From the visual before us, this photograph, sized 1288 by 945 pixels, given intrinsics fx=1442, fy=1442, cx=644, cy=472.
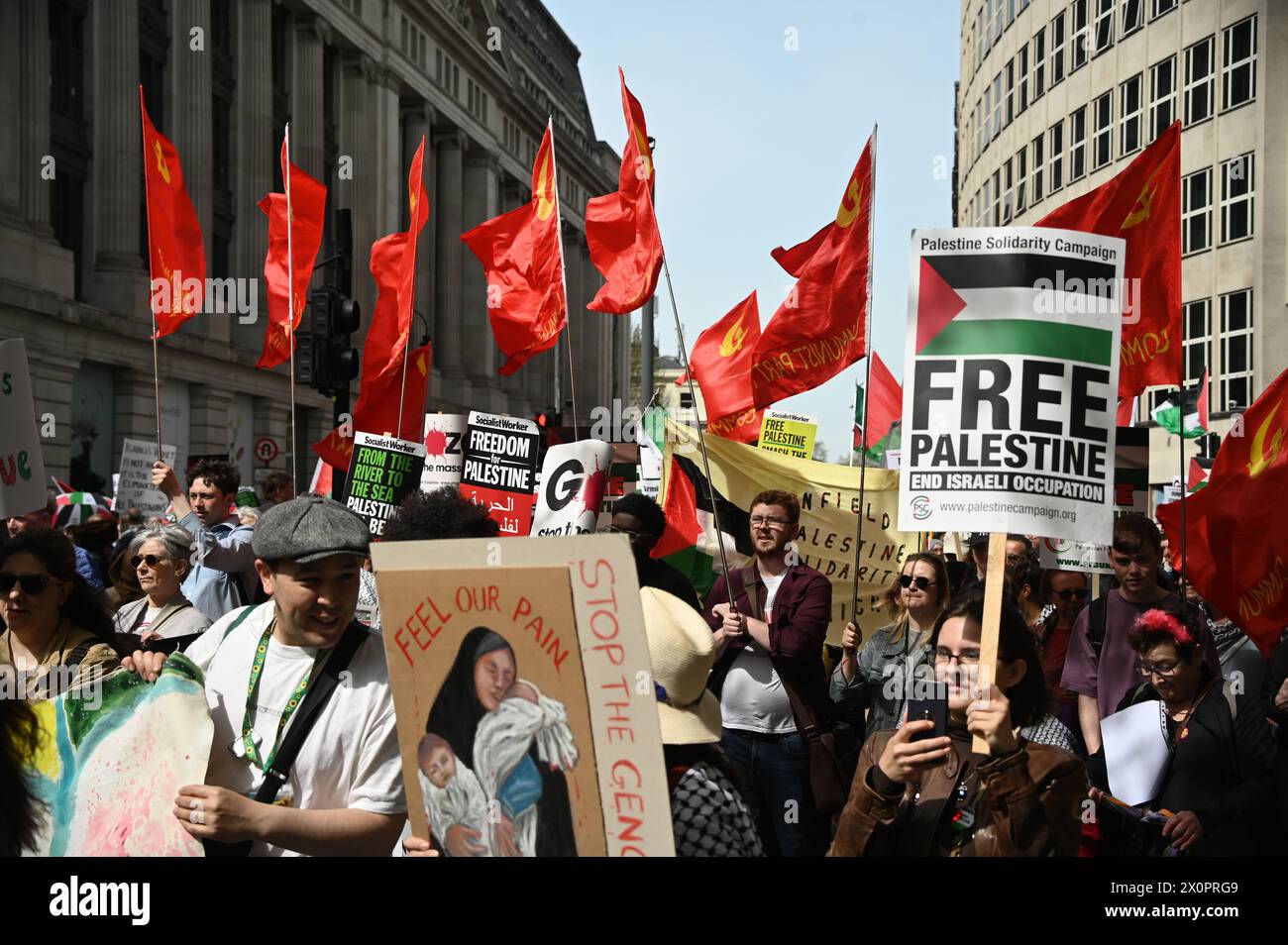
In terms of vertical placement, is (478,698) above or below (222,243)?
below

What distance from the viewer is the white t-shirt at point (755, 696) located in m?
6.09

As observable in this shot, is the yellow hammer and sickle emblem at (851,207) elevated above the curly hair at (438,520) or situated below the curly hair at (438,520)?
above

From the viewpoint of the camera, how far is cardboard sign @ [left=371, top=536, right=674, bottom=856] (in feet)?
9.02

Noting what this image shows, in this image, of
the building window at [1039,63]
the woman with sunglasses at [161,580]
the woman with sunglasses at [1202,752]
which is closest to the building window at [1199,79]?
the building window at [1039,63]

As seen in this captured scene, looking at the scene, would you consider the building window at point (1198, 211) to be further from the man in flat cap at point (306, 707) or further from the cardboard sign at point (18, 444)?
the man in flat cap at point (306, 707)

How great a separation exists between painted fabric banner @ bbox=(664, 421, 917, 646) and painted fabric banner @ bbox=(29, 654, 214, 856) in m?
6.36

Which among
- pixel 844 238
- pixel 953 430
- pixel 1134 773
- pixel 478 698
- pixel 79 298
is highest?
pixel 79 298

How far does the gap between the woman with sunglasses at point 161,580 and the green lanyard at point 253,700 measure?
266 centimetres

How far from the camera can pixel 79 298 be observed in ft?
99.0

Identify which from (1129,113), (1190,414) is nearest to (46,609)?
(1190,414)

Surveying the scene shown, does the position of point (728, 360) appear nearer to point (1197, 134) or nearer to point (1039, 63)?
point (1197, 134)

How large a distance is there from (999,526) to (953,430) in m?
0.31
